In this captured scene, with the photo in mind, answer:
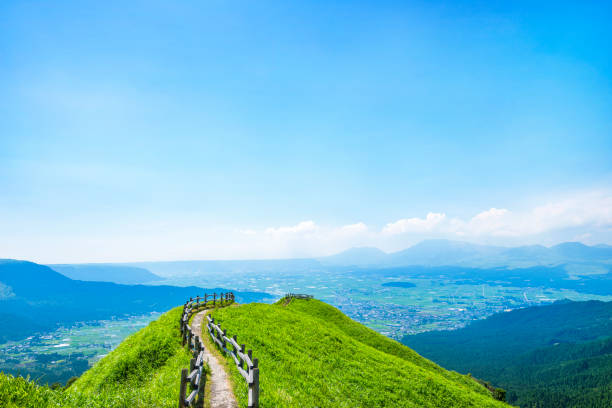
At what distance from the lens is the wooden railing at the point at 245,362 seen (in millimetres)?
13031

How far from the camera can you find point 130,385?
1794 cm

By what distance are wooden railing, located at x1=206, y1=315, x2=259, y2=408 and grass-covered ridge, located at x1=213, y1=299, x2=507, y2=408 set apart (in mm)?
660

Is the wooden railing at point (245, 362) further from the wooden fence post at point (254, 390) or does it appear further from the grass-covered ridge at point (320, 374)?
the grass-covered ridge at point (320, 374)

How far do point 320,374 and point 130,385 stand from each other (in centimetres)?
1227

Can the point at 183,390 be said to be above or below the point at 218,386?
above

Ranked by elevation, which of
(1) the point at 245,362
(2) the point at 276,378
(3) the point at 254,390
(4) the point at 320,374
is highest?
(3) the point at 254,390

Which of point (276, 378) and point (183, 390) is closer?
point (183, 390)

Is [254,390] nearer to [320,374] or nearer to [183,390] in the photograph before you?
[183,390]

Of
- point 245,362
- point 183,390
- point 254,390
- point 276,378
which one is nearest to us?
point 183,390

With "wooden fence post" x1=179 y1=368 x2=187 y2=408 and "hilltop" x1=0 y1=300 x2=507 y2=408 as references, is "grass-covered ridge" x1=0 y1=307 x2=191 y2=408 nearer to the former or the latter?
"hilltop" x1=0 y1=300 x2=507 y2=408

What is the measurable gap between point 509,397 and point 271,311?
670 feet

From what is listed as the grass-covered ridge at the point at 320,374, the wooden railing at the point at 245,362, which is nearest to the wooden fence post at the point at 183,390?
the wooden railing at the point at 245,362

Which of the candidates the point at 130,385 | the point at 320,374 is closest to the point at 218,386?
the point at 130,385

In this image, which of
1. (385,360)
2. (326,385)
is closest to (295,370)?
(326,385)
